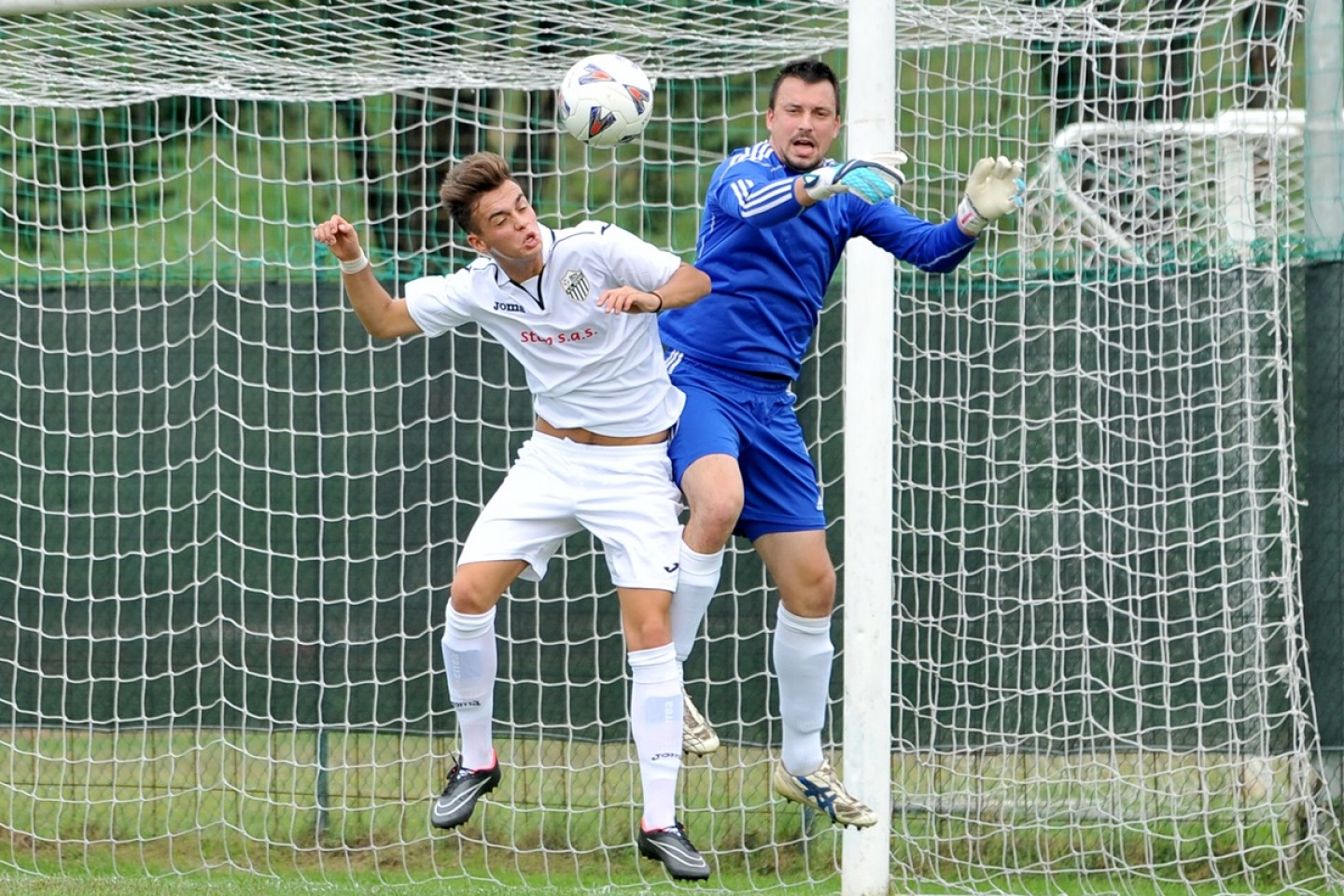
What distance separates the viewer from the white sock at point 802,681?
557 centimetres

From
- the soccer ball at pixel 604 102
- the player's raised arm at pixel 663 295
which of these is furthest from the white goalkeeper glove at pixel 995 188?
the soccer ball at pixel 604 102

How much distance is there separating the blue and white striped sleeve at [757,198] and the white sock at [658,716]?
4.34 feet

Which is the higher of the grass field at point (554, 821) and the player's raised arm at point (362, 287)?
the player's raised arm at point (362, 287)

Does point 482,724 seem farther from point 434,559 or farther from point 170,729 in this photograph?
point 170,729

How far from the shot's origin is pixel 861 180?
15.3 ft

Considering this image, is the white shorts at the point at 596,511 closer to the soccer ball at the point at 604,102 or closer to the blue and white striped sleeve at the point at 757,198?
the blue and white striped sleeve at the point at 757,198

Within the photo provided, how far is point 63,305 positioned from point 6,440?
0.75 meters

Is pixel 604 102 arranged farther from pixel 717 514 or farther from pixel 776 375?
pixel 717 514

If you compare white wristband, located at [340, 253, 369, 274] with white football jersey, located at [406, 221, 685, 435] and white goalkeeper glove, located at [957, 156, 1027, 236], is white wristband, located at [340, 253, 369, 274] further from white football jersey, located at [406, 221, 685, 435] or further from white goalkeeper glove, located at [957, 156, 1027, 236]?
A: white goalkeeper glove, located at [957, 156, 1027, 236]

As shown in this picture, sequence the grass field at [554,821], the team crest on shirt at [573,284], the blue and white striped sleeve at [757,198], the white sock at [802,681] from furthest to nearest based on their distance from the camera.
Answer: the grass field at [554,821]
the white sock at [802,681]
the team crest on shirt at [573,284]
the blue and white striped sleeve at [757,198]

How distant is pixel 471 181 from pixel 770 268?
1.03 m

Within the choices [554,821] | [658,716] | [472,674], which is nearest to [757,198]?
[658,716]

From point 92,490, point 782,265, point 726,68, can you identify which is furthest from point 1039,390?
point 92,490

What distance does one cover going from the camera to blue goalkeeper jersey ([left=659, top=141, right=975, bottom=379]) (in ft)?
17.4
